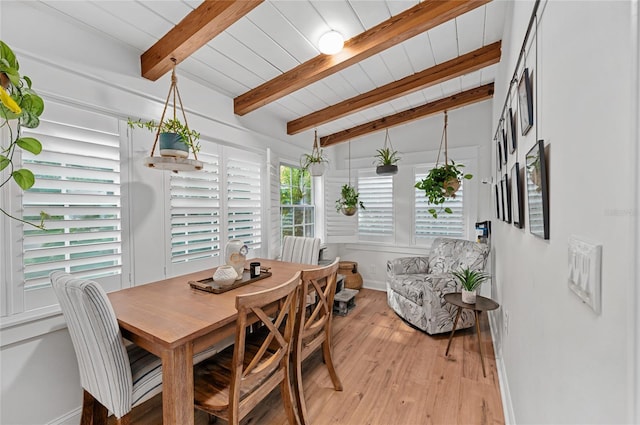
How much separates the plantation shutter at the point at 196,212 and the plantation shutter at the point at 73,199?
0.45m

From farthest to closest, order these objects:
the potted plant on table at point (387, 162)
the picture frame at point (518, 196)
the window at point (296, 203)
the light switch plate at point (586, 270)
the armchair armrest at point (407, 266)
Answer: the window at point (296, 203) → the potted plant on table at point (387, 162) → the armchair armrest at point (407, 266) → the picture frame at point (518, 196) → the light switch plate at point (586, 270)

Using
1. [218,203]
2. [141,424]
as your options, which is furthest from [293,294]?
[218,203]

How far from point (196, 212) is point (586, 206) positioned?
Result: 103 inches

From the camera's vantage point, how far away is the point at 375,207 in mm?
4625

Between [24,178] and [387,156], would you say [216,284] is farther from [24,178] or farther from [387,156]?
[387,156]

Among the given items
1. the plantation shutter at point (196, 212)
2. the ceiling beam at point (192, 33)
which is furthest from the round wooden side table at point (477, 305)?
the ceiling beam at point (192, 33)

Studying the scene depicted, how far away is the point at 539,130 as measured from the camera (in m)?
1.10

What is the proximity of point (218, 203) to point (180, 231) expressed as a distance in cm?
48

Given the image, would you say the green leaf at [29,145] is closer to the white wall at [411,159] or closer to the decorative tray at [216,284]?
the decorative tray at [216,284]

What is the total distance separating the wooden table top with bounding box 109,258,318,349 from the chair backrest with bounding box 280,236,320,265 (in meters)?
0.97

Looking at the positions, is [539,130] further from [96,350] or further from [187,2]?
[96,350]

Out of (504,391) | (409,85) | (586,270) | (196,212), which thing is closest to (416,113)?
(409,85)

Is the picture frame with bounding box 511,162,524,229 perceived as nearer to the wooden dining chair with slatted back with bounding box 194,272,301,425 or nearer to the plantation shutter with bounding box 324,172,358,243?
the wooden dining chair with slatted back with bounding box 194,272,301,425

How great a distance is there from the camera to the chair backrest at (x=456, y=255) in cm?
317
